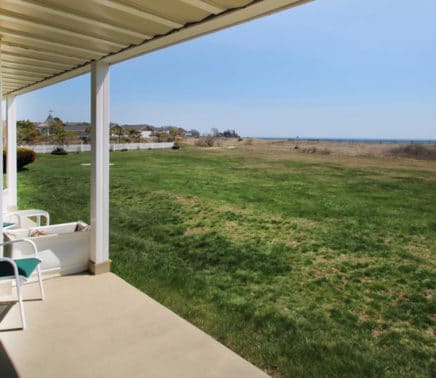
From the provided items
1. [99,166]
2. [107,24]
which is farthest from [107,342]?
[107,24]

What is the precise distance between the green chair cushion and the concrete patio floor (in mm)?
342

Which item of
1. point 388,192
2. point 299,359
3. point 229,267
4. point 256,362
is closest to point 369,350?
point 299,359

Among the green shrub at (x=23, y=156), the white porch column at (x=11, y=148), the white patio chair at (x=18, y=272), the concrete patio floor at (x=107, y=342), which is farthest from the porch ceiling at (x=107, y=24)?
the green shrub at (x=23, y=156)

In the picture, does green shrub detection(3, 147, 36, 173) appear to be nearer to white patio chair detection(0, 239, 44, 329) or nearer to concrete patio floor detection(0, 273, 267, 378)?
concrete patio floor detection(0, 273, 267, 378)

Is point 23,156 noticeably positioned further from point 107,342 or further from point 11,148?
point 107,342

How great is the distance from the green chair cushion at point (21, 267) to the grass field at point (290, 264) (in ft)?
3.39

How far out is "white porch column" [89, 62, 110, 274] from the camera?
138 inches

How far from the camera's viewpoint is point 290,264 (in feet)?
15.9

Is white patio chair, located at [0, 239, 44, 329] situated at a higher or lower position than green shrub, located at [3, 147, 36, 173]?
lower

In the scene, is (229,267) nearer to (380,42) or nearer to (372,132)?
(380,42)

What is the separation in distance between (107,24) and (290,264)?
144 inches

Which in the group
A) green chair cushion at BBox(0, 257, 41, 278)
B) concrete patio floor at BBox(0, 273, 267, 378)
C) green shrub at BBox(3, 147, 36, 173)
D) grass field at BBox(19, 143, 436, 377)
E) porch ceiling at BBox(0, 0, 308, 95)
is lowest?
grass field at BBox(19, 143, 436, 377)

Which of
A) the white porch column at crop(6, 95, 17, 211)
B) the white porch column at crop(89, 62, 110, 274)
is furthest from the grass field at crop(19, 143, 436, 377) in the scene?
the white porch column at crop(6, 95, 17, 211)

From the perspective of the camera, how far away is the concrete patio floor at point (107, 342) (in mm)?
2139
